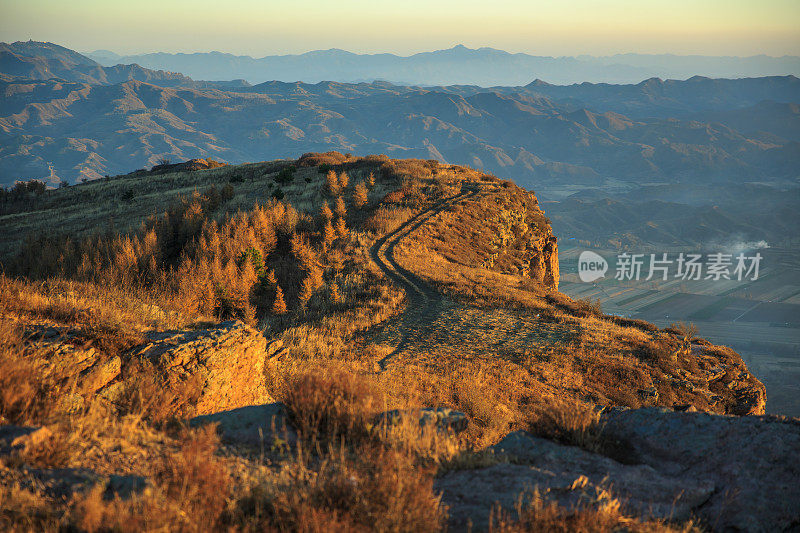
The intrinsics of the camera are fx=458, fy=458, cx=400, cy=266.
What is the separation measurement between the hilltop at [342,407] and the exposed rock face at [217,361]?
36 mm

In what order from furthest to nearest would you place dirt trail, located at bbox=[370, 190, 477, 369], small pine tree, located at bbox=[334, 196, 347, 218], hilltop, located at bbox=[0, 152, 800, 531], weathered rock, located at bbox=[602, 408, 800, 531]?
small pine tree, located at bbox=[334, 196, 347, 218] → dirt trail, located at bbox=[370, 190, 477, 369] → weathered rock, located at bbox=[602, 408, 800, 531] → hilltop, located at bbox=[0, 152, 800, 531]

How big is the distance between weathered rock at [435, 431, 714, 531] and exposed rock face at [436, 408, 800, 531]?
0.01m

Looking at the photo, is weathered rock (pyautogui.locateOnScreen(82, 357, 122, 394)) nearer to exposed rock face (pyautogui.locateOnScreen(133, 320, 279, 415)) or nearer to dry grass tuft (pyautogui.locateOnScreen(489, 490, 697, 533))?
exposed rock face (pyautogui.locateOnScreen(133, 320, 279, 415))

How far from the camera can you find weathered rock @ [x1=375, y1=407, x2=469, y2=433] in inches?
224

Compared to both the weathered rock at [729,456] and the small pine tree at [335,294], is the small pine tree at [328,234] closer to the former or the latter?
the small pine tree at [335,294]

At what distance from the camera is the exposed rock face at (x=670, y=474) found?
4660 millimetres

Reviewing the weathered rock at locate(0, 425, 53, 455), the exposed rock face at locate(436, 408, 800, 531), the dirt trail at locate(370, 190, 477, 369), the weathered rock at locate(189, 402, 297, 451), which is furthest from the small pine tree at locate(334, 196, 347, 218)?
the weathered rock at locate(0, 425, 53, 455)

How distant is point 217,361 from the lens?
7590 mm

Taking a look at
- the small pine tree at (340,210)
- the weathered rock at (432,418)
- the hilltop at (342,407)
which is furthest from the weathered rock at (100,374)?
the small pine tree at (340,210)

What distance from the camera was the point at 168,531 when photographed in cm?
337

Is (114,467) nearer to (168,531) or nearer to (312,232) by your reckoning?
(168,531)

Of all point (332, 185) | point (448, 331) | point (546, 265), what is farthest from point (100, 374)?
point (546, 265)

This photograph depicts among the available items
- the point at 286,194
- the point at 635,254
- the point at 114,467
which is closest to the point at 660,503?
the point at 114,467

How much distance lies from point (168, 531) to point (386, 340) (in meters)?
11.2
